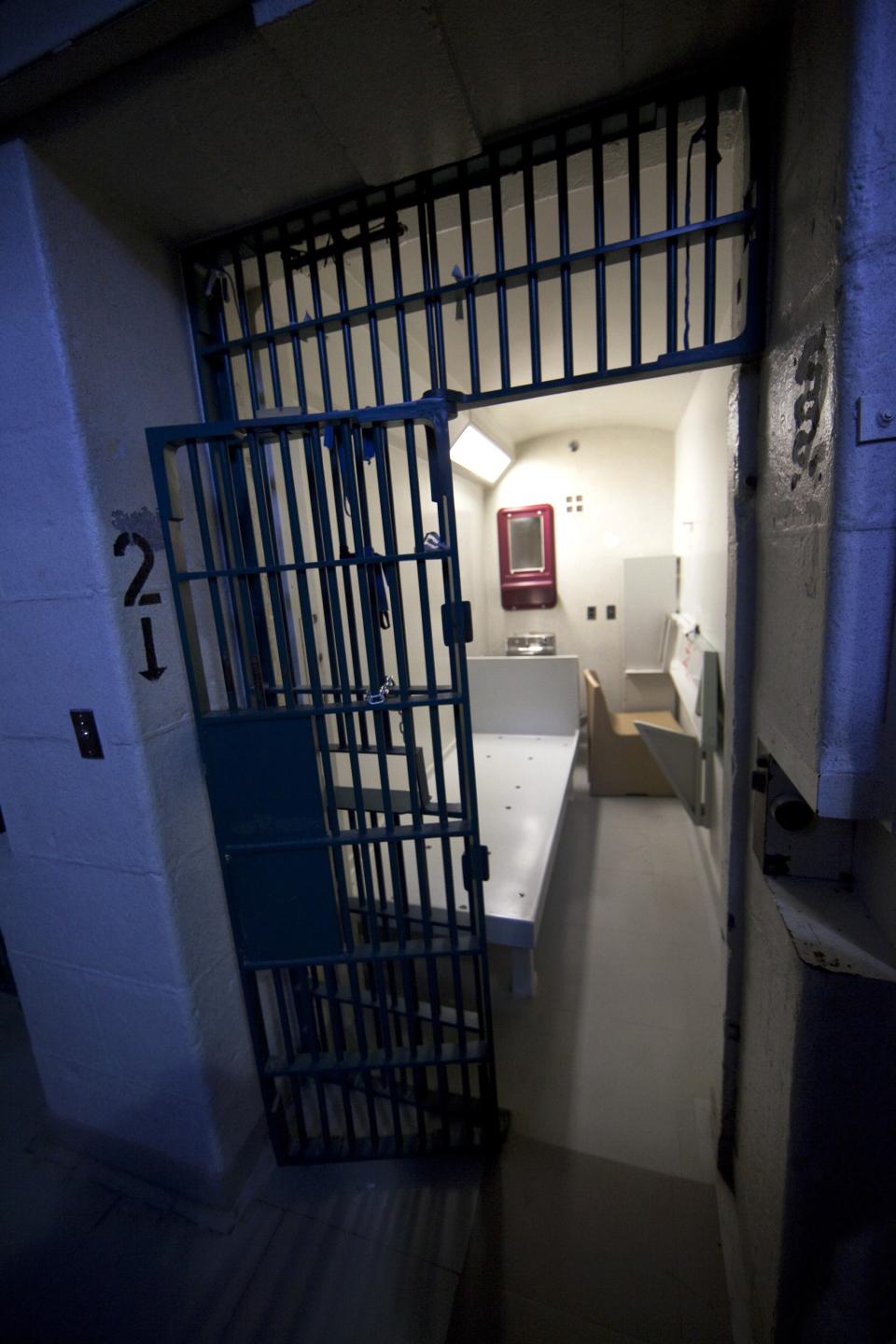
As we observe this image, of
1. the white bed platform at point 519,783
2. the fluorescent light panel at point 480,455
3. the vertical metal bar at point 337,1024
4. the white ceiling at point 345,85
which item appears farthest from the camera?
the fluorescent light panel at point 480,455

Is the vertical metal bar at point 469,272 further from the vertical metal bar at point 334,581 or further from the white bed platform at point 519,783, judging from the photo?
the white bed platform at point 519,783

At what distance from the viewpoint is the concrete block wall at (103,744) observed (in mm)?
1116

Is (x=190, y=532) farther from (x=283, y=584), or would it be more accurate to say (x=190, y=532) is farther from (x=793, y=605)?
→ (x=793, y=605)

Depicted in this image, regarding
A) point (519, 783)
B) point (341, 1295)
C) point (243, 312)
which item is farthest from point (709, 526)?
point (341, 1295)

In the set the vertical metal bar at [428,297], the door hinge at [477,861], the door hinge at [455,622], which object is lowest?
the door hinge at [477,861]

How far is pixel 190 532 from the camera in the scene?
1382 millimetres

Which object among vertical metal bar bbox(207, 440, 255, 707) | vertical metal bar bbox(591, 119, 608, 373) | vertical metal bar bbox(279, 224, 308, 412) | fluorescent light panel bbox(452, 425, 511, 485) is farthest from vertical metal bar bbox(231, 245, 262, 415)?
fluorescent light panel bbox(452, 425, 511, 485)

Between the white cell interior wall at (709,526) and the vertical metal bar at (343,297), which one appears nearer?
the vertical metal bar at (343,297)

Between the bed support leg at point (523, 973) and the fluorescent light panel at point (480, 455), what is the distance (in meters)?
2.90

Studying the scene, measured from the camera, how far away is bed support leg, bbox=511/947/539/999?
6.70ft

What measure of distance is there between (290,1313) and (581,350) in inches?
152

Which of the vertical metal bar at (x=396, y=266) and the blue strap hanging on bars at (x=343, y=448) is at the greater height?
the vertical metal bar at (x=396, y=266)

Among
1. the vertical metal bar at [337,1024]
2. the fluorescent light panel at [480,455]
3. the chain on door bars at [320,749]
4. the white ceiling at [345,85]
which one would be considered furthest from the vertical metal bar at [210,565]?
the fluorescent light panel at [480,455]

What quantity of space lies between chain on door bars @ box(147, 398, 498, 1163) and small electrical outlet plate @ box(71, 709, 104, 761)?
0.85 ft
